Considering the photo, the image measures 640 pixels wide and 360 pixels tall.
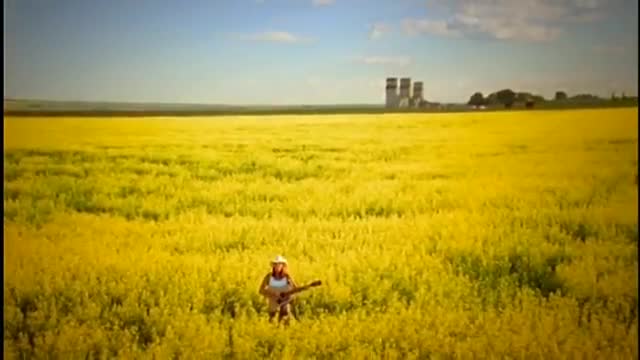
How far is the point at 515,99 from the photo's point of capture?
2.49 meters

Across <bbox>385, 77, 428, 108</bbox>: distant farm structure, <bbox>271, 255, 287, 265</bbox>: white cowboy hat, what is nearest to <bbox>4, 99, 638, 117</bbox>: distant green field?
<bbox>385, 77, 428, 108</bbox>: distant farm structure

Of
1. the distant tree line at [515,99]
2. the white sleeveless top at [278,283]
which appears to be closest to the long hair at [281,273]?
the white sleeveless top at [278,283]

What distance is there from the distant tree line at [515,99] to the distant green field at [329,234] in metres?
0.04

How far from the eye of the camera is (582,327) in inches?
91.6

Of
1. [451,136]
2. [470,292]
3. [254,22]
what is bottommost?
[470,292]

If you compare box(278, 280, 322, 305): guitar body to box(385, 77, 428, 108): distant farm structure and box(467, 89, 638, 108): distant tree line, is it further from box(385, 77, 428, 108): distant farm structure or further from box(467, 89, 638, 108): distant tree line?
box(467, 89, 638, 108): distant tree line

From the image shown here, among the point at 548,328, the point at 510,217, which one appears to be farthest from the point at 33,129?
the point at 548,328

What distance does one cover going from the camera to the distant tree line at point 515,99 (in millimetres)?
2445

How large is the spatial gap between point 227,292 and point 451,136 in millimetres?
828

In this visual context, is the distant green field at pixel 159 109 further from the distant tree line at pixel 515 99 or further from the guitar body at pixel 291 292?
the guitar body at pixel 291 292

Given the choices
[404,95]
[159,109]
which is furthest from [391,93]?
[159,109]

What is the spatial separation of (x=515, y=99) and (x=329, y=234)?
27.2 inches

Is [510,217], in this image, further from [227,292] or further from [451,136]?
[227,292]

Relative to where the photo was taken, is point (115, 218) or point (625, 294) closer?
point (625, 294)
